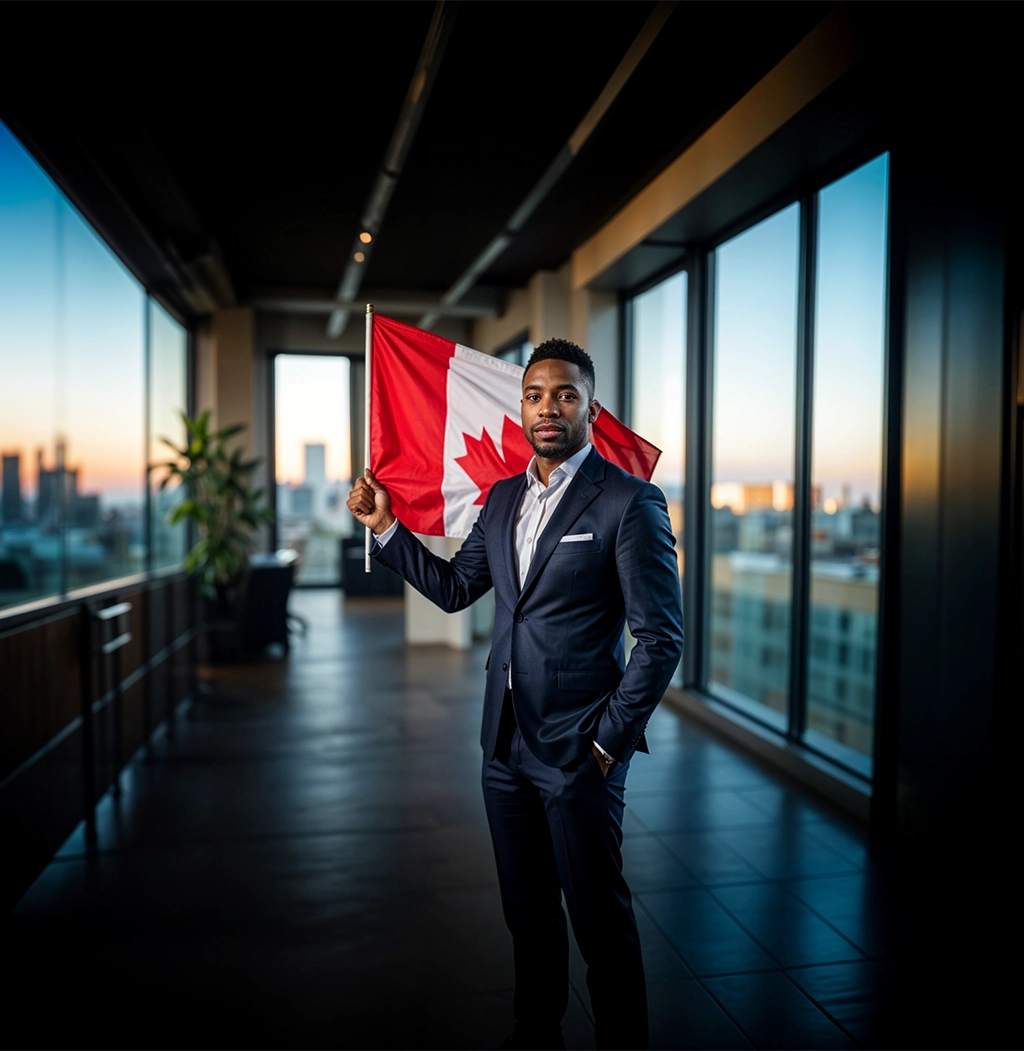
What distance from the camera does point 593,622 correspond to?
1.92 m

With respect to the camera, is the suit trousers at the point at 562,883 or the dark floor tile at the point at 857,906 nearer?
the suit trousers at the point at 562,883

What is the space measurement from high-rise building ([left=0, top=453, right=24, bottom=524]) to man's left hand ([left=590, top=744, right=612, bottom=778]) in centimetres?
260

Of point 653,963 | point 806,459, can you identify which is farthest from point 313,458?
point 653,963

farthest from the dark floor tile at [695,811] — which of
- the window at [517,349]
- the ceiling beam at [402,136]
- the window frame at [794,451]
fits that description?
the window at [517,349]

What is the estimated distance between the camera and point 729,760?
4.82m

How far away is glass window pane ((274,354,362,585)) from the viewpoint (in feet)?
37.2

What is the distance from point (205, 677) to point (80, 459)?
3232 mm

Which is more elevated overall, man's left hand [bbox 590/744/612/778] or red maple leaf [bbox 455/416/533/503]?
red maple leaf [bbox 455/416/533/503]

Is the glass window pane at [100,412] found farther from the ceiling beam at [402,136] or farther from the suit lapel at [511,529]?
the suit lapel at [511,529]

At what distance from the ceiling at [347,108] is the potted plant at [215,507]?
1.55 meters

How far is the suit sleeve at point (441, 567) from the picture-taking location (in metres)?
2.27

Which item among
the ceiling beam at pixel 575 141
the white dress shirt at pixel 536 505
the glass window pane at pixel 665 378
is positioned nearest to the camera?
the white dress shirt at pixel 536 505

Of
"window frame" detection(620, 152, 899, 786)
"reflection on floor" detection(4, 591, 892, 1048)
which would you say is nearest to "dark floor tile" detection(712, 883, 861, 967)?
"reflection on floor" detection(4, 591, 892, 1048)

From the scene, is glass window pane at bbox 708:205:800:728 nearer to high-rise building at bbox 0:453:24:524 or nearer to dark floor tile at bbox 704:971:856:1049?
dark floor tile at bbox 704:971:856:1049
